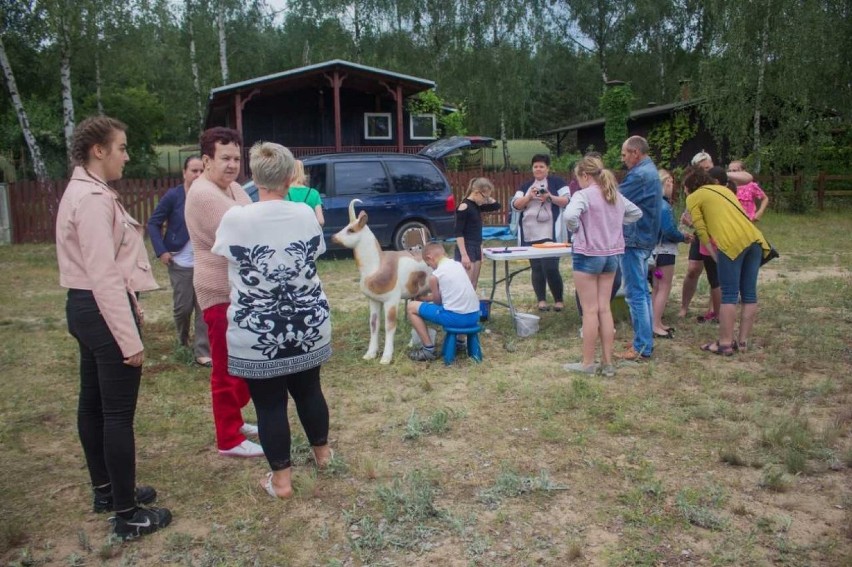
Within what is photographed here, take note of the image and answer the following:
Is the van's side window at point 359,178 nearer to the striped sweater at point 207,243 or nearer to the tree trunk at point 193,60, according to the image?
the striped sweater at point 207,243

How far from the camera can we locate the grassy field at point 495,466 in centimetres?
290

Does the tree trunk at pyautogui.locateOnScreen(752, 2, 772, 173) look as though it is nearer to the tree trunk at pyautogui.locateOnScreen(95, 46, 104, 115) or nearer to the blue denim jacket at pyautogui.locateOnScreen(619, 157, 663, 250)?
the blue denim jacket at pyautogui.locateOnScreen(619, 157, 663, 250)

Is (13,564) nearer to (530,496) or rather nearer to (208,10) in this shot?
(530,496)

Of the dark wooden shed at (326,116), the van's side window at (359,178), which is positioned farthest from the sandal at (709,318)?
the dark wooden shed at (326,116)

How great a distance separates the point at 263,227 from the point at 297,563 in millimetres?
1404

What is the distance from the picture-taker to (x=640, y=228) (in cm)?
540

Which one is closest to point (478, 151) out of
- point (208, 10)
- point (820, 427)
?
point (208, 10)

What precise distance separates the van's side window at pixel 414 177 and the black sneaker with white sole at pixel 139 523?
8582mm

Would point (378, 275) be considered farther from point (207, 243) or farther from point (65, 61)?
point (65, 61)

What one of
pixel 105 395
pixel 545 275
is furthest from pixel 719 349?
pixel 105 395

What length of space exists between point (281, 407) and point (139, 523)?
0.78m

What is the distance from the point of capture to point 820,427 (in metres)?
4.11

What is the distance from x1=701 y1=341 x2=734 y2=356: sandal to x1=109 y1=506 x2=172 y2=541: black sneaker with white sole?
4.43 m

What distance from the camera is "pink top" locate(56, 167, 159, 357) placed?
8.92 ft
